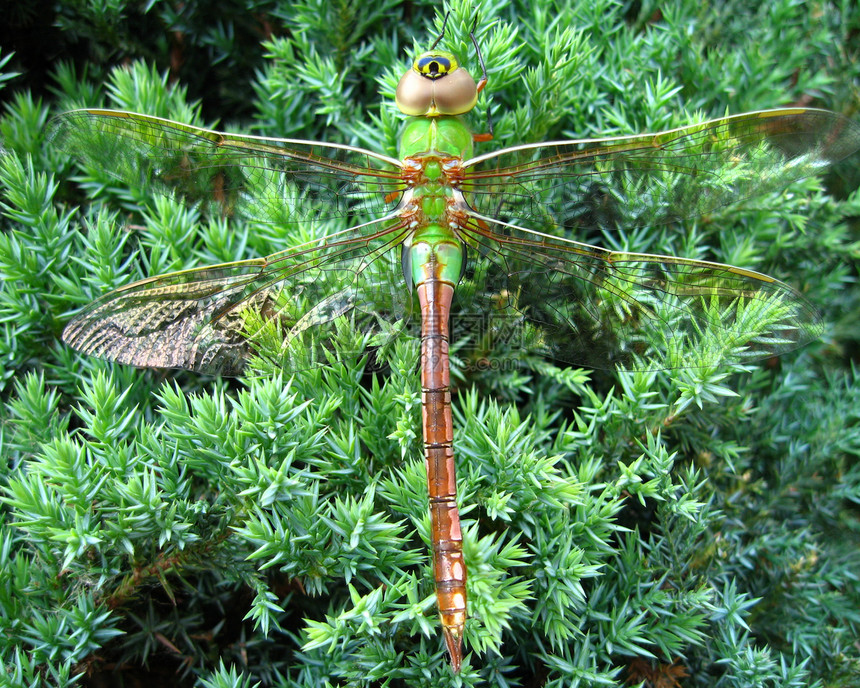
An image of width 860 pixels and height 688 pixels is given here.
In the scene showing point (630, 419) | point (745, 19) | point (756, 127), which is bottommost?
point (630, 419)

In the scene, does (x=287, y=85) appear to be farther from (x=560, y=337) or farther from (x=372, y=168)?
(x=560, y=337)

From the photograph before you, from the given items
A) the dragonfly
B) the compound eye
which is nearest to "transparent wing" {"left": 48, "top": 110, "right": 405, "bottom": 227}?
the dragonfly

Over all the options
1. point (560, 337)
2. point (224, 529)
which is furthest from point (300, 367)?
point (560, 337)

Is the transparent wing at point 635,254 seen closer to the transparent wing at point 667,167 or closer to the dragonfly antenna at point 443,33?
the transparent wing at point 667,167

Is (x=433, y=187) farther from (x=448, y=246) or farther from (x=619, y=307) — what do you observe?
(x=619, y=307)

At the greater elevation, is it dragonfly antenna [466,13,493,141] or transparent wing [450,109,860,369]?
dragonfly antenna [466,13,493,141]

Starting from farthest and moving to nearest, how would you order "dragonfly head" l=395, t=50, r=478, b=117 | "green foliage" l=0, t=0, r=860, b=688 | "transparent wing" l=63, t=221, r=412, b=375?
"dragonfly head" l=395, t=50, r=478, b=117, "transparent wing" l=63, t=221, r=412, b=375, "green foliage" l=0, t=0, r=860, b=688

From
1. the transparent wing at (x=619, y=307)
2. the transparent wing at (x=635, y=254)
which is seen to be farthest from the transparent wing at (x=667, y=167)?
the transparent wing at (x=619, y=307)

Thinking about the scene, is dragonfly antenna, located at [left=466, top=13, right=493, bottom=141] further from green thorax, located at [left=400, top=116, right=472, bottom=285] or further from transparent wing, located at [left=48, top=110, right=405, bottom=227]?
transparent wing, located at [left=48, top=110, right=405, bottom=227]
